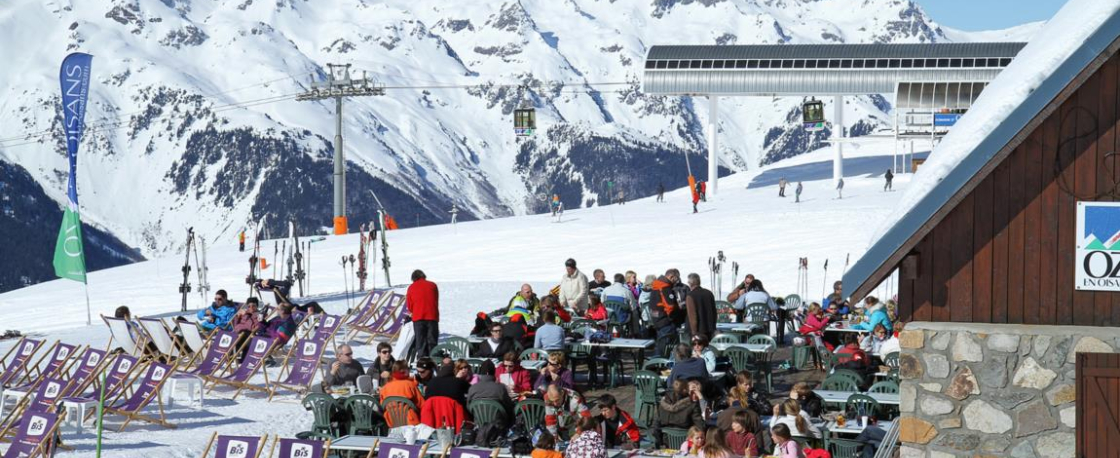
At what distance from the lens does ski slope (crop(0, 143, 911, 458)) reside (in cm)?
2766

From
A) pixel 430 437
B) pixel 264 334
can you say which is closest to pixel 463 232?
pixel 264 334

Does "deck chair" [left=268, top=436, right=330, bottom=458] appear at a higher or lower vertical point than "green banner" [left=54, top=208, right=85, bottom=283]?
lower

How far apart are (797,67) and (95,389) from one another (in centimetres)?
4977

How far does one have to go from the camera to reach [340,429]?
12.5 m

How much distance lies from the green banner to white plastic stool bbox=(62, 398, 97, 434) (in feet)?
26.1

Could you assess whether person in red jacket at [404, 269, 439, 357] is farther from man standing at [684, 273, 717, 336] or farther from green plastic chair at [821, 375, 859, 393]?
green plastic chair at [821, 375, 859, 393]

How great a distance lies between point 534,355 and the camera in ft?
51.0

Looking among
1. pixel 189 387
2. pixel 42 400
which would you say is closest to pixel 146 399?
pixel 42 400

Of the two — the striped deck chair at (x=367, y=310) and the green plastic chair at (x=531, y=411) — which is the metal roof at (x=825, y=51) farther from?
the green plastic chair at (x=531, y=411)

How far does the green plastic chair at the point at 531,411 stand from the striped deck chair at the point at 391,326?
7.58 meters

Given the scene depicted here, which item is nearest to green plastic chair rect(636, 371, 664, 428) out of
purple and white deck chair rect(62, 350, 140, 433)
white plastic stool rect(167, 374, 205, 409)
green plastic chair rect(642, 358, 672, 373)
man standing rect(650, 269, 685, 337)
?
green plastic chair rect(642, 358, 672, 373)

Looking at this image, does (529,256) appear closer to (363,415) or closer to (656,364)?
(656,364)

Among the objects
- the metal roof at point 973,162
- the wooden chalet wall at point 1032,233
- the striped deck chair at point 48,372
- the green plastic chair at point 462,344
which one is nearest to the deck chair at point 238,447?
the striped deck chair at point 48,372

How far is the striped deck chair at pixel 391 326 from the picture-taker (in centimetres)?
1994
